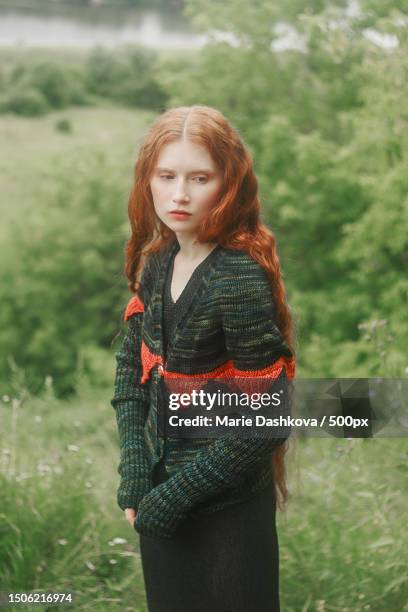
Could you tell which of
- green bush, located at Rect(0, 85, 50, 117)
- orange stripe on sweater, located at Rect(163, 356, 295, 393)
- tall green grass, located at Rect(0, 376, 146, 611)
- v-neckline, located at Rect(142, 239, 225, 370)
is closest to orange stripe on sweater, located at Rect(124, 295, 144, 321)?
v-neckline, located at Rect(142, 239, 225, 370)

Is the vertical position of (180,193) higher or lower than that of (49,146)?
lower

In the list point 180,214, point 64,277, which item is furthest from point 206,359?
point 64,277

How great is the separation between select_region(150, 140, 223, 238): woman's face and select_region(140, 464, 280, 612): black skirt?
59 cm

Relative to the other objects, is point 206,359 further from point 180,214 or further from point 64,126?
point 64,126

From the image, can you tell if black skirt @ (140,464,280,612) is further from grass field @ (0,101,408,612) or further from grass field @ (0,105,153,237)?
grass field @ (0,105,153,237)

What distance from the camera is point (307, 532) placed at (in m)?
2.78

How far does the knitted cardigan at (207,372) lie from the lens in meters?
1.55

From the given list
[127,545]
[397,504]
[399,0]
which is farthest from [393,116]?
[127,545]

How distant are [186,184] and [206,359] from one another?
1.29 ft

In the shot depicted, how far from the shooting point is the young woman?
1567mm

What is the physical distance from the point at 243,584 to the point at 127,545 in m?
1.27

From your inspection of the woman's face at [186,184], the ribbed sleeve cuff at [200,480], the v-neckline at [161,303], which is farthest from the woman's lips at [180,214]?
the ribbed sleeve cuff at [200,480]

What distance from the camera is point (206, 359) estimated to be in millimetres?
1638

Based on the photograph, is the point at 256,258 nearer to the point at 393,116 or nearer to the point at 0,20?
the point at 393,116
